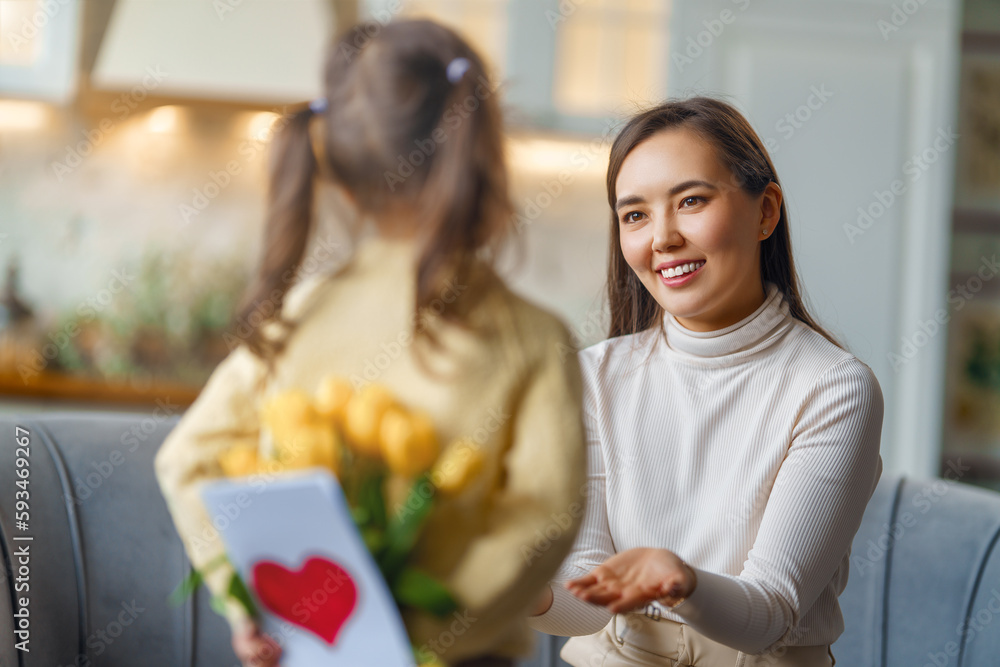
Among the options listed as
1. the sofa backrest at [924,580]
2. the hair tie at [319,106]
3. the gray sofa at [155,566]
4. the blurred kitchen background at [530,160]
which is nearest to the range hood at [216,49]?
the blurred kitchen background at [530,160]

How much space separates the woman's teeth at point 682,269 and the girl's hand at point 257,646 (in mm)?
378

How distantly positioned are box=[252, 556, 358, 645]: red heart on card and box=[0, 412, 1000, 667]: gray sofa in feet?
1.52

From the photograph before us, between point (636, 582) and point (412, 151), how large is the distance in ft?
0.97

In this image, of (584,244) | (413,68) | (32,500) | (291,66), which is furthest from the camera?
(584,244)

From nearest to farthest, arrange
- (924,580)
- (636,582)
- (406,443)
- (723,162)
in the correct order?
(406,443) < (636,582) < (723,162) < (924,580)

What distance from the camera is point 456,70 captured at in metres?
0.41

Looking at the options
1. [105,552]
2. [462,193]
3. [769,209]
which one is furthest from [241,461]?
[105,552]

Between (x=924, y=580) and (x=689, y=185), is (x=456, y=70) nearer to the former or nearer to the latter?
(x=689, y=185)

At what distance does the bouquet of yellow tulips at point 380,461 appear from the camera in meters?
0.40

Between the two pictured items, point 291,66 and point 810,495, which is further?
point 291,66

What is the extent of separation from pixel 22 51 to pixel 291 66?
72cm

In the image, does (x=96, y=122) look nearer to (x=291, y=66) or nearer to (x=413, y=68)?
(x=291, y=66)

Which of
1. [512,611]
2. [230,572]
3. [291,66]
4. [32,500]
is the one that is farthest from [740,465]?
[291,66]

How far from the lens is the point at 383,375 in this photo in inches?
16.6
